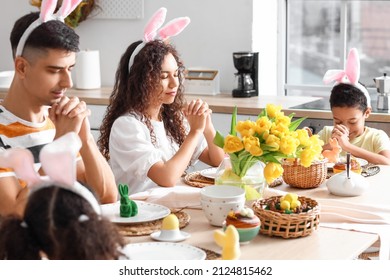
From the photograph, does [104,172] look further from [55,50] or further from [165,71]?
[165,71]

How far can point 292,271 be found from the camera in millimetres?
1537

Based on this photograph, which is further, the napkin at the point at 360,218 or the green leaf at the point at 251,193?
the green leaf at the point at 251,193

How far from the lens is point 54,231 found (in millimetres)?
1254

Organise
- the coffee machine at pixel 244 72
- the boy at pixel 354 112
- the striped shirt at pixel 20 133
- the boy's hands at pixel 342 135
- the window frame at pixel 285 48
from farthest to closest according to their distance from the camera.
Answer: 1. the window frame at pixel 285 48
2. the coffee machine at pixel 244 72
3. the boy at pixel 354 112
4. the boy's hands at pixel 342 135
5. the striped shirt at pixel 20 133

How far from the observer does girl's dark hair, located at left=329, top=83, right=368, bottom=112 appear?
300cm

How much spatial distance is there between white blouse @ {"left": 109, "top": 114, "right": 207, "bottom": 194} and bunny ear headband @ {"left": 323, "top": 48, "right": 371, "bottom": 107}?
0.72m

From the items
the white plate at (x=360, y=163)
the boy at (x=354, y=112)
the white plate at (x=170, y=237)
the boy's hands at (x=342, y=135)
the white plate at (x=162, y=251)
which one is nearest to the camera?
the white plate at (x=162, y=251)

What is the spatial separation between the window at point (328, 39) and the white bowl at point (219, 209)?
8.03ft

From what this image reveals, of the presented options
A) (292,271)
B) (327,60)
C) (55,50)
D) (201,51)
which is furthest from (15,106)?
(327,60)

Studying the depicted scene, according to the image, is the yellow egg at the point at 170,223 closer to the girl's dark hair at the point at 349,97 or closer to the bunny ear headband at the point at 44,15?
the bunny ear headband at the point at 44,15

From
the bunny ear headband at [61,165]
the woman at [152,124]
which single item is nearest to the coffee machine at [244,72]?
the woman at [152,124]

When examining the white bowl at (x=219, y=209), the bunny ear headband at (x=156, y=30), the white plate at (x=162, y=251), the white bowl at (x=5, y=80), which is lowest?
the white plate at (x=162, y=251)

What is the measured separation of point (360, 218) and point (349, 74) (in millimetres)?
1023

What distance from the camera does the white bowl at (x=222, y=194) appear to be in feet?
6.40
